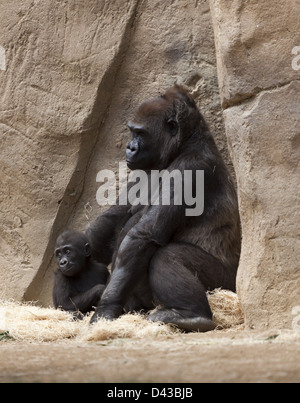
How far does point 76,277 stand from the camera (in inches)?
198

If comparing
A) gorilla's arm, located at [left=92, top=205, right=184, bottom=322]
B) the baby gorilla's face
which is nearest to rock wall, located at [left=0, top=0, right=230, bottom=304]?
the baby gorilla's face

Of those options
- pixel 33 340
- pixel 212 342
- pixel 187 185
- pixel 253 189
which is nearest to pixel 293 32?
pixel 253 189

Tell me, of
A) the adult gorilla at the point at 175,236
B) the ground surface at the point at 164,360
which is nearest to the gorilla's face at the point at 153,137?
the adult gorilla at the point at 175,236

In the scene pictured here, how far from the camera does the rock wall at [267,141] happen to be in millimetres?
3723

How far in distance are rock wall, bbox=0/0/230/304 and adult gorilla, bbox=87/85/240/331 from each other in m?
0.58

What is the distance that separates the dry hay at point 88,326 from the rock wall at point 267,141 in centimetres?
36

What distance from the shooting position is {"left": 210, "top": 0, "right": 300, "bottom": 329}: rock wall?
372cm

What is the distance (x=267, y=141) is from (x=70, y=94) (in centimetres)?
210

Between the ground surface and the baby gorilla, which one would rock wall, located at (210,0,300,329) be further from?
the baby gorilla

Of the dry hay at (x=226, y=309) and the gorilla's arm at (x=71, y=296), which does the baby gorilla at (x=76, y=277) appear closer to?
the gorilla's arm at (x=71, y=296)

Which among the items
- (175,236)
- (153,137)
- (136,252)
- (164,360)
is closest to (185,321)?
(136,252)

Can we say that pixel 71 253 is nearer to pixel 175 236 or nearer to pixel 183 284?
pixel 175 236

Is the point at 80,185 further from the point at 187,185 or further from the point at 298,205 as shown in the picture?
the point at 298,205

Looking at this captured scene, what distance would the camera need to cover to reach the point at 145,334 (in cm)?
381
